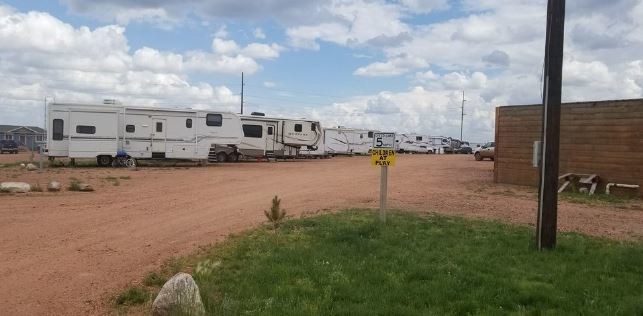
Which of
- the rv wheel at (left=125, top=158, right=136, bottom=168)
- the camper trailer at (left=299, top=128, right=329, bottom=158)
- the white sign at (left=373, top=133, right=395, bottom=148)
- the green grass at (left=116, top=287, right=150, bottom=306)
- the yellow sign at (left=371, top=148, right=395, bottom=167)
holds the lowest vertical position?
the green grass at (left=116, top=287, right=150, bottom=306)

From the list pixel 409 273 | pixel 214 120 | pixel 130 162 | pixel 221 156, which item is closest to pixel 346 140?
pixel 221 156

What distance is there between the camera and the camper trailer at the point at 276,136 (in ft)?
113

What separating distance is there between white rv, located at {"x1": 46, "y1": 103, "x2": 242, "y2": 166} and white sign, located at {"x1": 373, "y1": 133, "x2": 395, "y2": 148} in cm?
1883

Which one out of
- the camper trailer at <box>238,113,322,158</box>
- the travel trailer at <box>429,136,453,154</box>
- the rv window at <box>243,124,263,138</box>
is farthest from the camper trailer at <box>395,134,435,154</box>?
the rv window at <box>243,124,263,138</box>

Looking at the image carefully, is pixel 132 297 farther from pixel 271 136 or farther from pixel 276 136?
pixel 276 136

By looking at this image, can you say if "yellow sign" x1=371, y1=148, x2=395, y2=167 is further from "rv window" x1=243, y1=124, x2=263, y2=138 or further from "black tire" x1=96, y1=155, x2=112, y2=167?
"rv window" x1=243, y1=124, x2=263, y2=138

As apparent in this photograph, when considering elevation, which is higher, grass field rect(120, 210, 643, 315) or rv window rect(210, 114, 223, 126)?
rv window rect(210, 114, 223, 126)

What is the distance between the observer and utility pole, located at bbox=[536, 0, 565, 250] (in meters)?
8.29

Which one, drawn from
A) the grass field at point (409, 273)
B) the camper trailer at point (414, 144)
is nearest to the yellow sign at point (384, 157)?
the grass field at point (409, 273)

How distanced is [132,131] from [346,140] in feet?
80.1

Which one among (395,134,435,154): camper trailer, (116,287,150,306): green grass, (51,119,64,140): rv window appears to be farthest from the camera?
(395,134,435,154): camper trailer

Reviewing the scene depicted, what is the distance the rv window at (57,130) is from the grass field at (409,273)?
18.8 m

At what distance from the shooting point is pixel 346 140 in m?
48.7

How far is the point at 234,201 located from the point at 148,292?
28.2 feet
